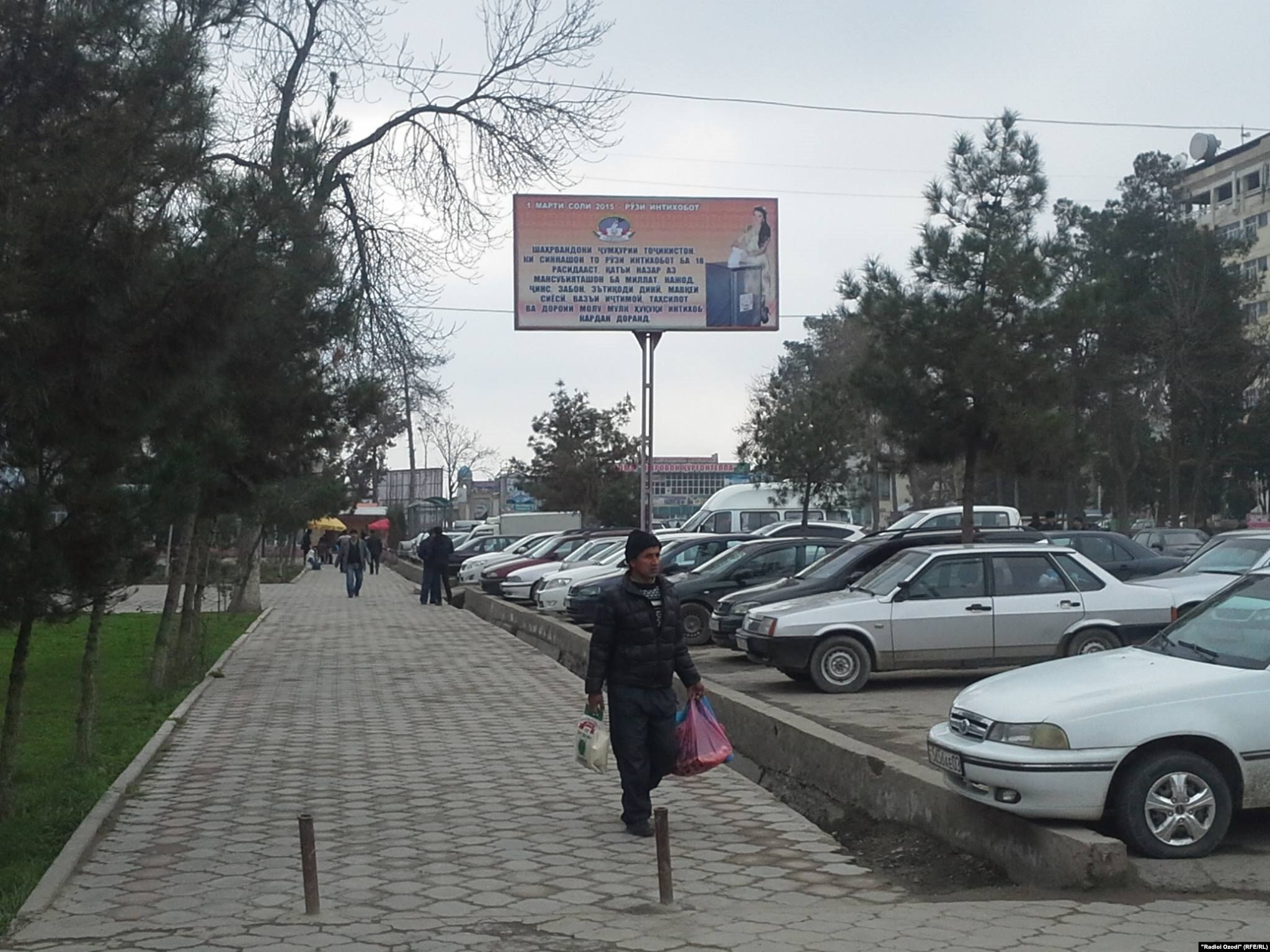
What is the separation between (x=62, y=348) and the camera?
23.8ft

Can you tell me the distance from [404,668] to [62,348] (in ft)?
39.5

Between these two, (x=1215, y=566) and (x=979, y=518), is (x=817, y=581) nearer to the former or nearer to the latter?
(x=1215, y=566)

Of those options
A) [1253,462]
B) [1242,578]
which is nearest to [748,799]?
[1242,578]

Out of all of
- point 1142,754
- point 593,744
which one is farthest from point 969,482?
point 1142,754

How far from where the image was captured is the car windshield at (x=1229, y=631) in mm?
7719

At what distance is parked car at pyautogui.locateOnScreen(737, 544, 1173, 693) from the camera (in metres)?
14.4

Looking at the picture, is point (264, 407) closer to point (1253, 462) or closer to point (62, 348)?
point (62, 348)

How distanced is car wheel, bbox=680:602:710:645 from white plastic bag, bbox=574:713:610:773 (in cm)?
1168

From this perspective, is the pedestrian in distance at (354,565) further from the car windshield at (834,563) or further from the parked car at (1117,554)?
the car windshield at (834,563)

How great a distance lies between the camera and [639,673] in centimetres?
812

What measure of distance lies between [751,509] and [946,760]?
1084 inches

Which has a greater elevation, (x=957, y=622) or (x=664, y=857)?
(x=957, y=622)

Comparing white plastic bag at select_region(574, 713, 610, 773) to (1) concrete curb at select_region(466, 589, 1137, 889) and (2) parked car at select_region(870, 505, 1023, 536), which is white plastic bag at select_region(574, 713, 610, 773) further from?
(2) parked car at select_region(870, 505, 1023, 536)

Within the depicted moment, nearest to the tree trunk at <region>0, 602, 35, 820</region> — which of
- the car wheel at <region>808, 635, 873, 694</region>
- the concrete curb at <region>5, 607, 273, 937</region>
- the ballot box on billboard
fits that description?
the concrete curb at <region>5, 607, 273, 937</region>
